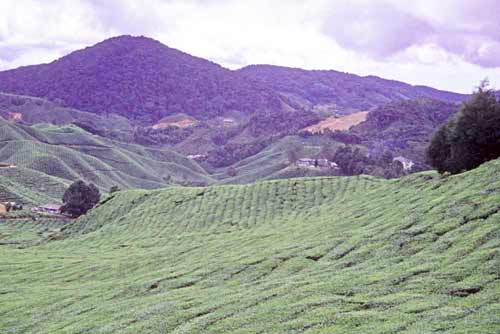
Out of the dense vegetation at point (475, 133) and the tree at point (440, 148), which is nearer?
the dense vegetation at point (475, 133)

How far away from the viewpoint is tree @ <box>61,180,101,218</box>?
13312 cm

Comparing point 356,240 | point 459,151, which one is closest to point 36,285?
point 356,240

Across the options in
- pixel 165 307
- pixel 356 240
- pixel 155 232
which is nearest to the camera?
pixel 165 307

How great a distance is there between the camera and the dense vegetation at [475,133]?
180ft

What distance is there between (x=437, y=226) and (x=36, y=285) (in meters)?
35.5

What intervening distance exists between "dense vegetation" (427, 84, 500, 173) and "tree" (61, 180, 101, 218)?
327 feet

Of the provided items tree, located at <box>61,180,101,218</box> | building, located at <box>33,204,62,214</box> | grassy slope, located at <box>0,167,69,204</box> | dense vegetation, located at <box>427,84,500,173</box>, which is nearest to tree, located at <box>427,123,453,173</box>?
dense vegetation, located at <box>427,84,500,173</box>

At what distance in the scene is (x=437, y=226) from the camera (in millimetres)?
32188

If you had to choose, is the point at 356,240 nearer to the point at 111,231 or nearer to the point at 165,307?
the point at 165,307

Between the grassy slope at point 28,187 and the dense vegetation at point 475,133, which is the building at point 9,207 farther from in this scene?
the dense vegetation at point 475,133

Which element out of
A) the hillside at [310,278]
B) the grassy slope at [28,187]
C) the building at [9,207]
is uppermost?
the grassy slope at [28,187]

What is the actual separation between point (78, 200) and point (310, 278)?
115m

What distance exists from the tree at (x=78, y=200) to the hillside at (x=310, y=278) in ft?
222

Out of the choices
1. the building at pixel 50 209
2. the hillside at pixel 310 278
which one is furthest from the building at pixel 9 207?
the hillside at pixel 310 278
